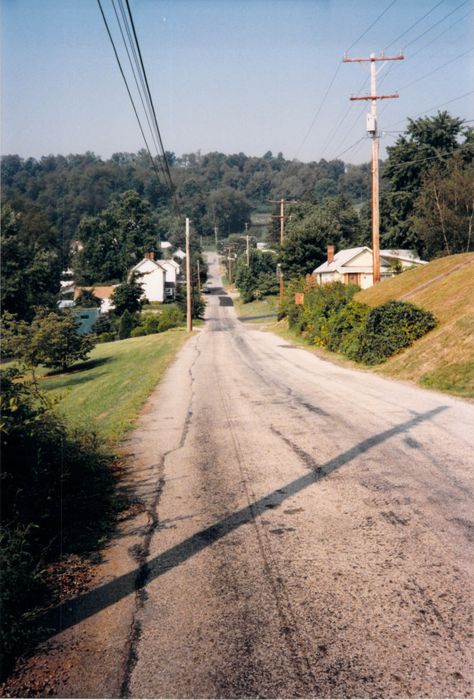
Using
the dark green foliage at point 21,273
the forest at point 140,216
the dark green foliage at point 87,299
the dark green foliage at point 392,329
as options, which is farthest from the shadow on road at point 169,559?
the dark green foliage at point 87,299

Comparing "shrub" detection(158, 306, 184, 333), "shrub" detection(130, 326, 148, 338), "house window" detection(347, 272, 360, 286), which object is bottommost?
"shrub" detection(130, 326, 148, 338)

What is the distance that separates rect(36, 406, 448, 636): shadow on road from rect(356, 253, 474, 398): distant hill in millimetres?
8163

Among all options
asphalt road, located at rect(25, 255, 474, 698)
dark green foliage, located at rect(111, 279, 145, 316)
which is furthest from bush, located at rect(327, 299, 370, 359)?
dark green foliage, located at rect(111, 279, 145, 316)

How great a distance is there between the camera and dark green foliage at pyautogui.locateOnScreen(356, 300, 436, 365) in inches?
860

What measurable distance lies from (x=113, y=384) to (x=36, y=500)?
20.5m

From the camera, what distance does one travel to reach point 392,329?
2212 centimetres

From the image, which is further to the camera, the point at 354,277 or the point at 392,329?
the point at 354,277

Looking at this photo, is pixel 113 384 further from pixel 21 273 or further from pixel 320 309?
pixel 21 273

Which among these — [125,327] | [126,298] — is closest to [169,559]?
[125,327]

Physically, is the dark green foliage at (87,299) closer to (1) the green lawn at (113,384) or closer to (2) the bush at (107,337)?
(2) the bush at (107,337)

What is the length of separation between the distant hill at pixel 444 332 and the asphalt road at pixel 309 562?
537 centimetres

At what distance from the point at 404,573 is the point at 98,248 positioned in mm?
107791

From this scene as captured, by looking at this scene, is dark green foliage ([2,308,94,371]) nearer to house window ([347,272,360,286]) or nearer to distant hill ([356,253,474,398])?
distant hill ([356,253,474,398])

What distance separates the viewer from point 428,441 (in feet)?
32.3
